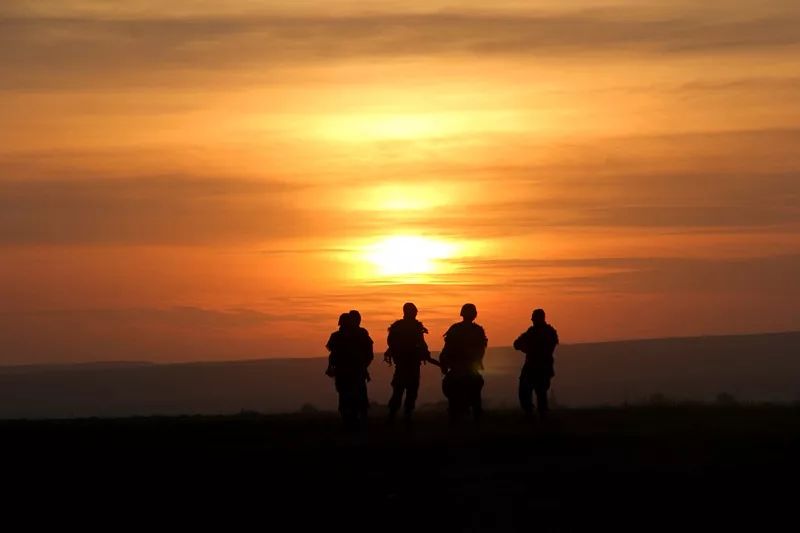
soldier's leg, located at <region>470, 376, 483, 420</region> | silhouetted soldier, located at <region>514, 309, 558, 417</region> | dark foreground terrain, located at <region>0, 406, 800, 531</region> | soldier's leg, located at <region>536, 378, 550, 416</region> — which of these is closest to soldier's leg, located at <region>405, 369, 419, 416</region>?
dark foreground terrain, located at <region>0, 406, 800, 531</region>

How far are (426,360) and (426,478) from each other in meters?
8.25

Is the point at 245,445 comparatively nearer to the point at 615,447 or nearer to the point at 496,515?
the point at 615,447

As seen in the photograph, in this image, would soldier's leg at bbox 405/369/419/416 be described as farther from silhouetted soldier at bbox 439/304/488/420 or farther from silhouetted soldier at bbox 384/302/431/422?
silhouetted soldier at bbox 439/304/488/420

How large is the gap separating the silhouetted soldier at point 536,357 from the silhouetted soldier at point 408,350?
71.6 inches

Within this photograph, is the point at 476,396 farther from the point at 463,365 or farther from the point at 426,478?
the point at 426,478

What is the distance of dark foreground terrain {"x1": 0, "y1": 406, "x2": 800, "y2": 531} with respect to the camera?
2125 centimetres

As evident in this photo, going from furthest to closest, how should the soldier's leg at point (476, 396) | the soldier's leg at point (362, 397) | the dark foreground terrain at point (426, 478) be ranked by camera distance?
the soldier's leg at point (362, 397), the soldier's leg at point (476, 396), the dark foreground terrain at point (426, 478)

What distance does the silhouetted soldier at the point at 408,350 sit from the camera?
32156 millimetres

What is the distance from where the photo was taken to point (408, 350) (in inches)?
1271

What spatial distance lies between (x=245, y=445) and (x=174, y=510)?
6371 mm

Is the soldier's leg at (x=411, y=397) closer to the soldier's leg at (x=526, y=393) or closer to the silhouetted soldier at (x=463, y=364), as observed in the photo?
the silhouetted soldier at (x=463, y=364)

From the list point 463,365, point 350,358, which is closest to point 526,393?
point 463,365

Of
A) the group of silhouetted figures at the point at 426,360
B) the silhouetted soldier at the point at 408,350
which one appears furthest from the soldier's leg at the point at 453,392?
the silhouetted soldier at the point at 408,350

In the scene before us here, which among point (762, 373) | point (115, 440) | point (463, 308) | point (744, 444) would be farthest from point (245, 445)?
point (762, 373)
